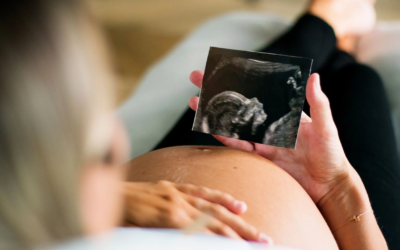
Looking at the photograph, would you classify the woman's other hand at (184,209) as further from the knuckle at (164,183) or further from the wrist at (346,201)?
the wrist at (346,201)

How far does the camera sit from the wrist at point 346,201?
2.18 ft

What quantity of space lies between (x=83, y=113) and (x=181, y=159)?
14.7 inches

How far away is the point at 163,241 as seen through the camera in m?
0.38

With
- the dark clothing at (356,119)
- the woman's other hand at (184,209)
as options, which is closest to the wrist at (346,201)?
the dark clothing at (356,119)

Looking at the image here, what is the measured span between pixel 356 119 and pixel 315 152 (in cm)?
30

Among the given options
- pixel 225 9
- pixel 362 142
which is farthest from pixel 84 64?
pixel 225 9

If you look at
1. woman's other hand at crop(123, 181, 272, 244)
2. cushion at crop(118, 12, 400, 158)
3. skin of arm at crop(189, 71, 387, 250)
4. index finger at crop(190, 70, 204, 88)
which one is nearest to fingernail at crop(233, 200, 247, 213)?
woman's other hand at crop(123, 181, 272, 244)

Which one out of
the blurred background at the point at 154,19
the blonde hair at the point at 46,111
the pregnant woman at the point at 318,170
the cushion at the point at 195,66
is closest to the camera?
the blonde hair at the point at 46,111

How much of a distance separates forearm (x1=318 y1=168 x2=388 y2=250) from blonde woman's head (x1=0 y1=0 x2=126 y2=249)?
557 millimetres

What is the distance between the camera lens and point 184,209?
50 centimetres

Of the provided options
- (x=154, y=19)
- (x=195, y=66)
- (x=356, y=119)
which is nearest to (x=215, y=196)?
(x=356, y=119)

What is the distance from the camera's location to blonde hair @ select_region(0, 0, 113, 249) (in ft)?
0.89

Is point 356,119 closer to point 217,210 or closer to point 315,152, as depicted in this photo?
point 315,152

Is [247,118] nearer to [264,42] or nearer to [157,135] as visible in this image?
[157,135]
